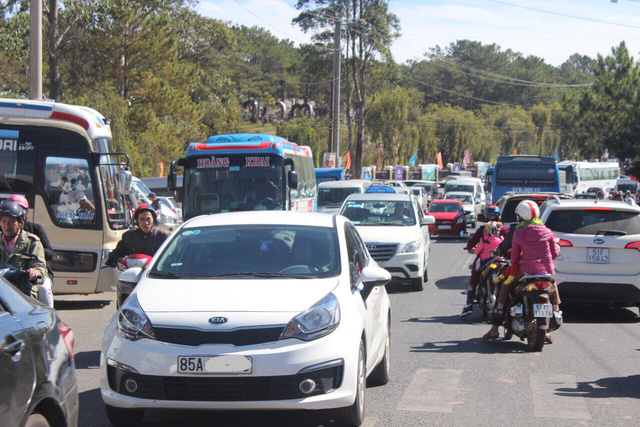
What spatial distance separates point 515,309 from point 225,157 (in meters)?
8.62

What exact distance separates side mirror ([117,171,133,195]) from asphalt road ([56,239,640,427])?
1946 mm

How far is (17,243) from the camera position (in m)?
8.00

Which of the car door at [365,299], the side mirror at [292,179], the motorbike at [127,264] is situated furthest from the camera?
the side mirror at [292,179]

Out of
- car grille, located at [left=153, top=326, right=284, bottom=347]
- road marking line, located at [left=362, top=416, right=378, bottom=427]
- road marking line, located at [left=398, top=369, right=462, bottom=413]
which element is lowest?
road marking line, located at [left=398, top=369, right=462, bottom=413]

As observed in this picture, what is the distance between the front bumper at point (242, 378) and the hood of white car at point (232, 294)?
0.30 m

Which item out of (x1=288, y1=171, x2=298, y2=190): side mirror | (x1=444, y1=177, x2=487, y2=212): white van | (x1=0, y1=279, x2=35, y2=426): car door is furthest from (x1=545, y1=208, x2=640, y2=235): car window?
(x1=444, y1=177, x2=487, y2=212): white van

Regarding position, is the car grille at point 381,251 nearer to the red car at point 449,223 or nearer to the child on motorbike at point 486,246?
the child on motorbike at point 486,246

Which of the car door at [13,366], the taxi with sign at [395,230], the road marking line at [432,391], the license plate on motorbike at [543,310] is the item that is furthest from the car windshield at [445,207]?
the car door at [13,366]

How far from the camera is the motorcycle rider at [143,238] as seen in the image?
9.69 metres

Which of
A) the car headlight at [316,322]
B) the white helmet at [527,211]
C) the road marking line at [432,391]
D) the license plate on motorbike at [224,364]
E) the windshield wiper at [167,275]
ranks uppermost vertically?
the white helmet at [527,211]

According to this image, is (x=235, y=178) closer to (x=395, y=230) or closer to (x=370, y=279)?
(x=395, y=230)

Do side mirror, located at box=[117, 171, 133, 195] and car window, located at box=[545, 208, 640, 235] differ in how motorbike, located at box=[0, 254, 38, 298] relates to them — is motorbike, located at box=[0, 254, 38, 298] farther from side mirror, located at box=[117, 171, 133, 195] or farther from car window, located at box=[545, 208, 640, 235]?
Answer: car window, located at box=[545, 208, 640, 235]

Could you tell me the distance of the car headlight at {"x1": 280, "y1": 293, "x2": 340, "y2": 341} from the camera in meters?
5.77

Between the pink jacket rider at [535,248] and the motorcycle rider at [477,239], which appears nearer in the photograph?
the pink jacket rider at [535,248]
